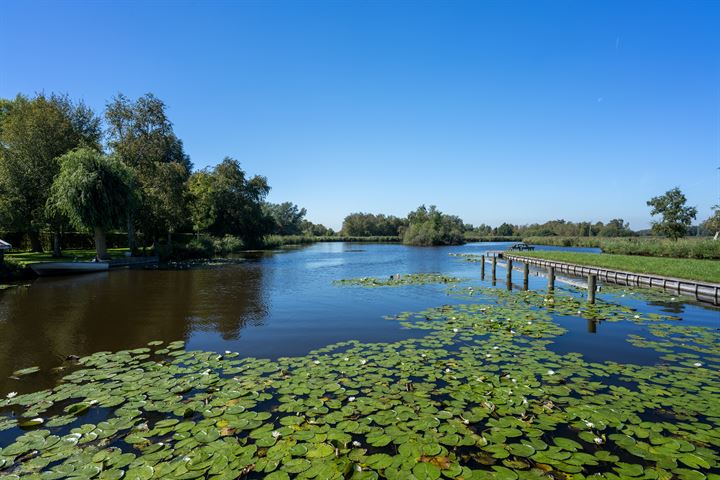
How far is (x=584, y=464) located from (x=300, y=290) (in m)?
16.1

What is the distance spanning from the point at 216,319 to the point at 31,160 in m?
27.4

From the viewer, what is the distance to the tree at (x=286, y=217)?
322ft

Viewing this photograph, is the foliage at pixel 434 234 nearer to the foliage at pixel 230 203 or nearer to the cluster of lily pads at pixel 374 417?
the foliage at pixel 230 203

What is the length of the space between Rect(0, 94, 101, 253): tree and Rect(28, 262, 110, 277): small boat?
5541 millimetres

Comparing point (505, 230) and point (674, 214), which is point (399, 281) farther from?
point (505, 230)

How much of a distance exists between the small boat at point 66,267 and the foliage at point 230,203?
68.2ft

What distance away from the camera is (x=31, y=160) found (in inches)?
1142

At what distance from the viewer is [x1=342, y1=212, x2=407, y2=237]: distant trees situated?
132 meters

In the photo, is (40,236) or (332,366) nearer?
(332,366)

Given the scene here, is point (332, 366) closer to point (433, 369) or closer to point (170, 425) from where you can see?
point (433, 369)

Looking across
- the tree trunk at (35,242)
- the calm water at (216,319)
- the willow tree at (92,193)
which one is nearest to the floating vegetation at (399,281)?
the calm water at (216,319)

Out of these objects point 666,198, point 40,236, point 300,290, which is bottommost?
point 300,290

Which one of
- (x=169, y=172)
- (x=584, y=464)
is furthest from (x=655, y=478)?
(x=169, y=172)

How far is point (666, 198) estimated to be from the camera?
4572cm
